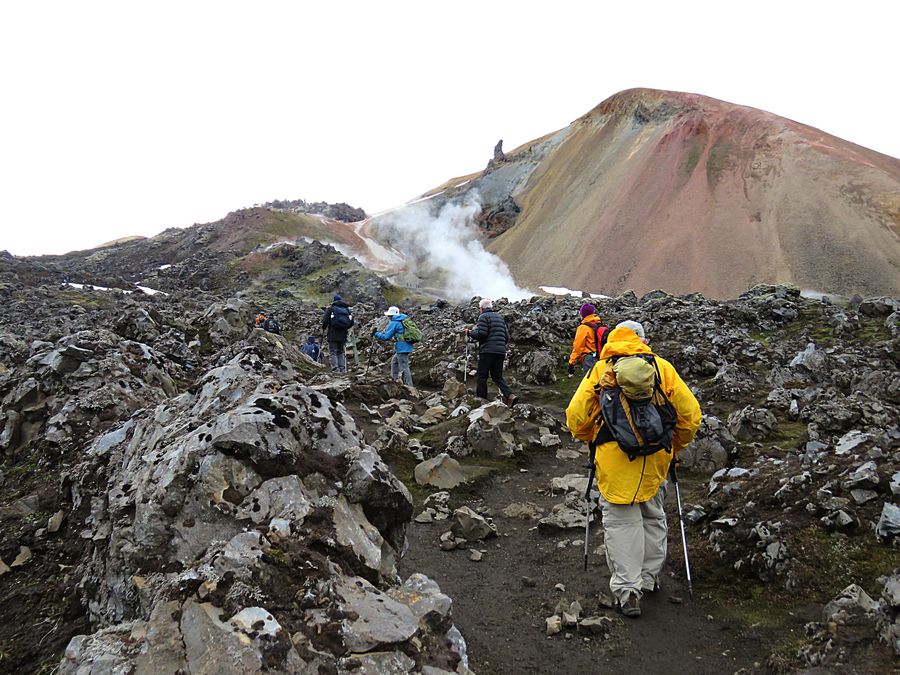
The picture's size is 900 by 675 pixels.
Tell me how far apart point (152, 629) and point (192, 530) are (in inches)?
36.2

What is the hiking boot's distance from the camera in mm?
4816

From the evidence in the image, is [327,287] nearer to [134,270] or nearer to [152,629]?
[134,270]

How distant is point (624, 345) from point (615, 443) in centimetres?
92

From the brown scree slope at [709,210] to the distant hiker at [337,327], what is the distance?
37.0m

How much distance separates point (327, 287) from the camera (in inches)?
1916

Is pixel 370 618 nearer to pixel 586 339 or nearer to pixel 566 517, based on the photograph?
pixel 566 517

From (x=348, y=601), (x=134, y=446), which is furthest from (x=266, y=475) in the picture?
(x=134, y=446)

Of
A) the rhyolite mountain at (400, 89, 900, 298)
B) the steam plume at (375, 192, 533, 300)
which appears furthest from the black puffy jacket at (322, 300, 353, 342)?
the rhyolite mountain at (400, 89, 900, 298)

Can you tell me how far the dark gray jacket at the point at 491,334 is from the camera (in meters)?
11.9

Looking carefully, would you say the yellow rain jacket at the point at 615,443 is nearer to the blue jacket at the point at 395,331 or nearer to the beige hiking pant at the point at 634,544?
the beige hiking pant at the point at 634,544

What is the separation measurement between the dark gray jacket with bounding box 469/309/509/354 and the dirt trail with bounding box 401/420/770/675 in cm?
501

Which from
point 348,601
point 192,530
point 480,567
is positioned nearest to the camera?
point 348,601

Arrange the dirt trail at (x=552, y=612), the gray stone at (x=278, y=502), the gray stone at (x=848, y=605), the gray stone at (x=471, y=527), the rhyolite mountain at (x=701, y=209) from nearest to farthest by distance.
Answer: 1. the gray stone at (x=278, y=502)
2. the gray stone at (x=848, y=605)
3. the dirt trail at (x=552, y=612)
4. the gray stone at (x=471, y=527)
5. the rhyolite mountain at (x=701, y=209)

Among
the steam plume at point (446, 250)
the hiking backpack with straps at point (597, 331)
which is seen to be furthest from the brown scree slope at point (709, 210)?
the hiking backpack with straps at point (597, 331)
